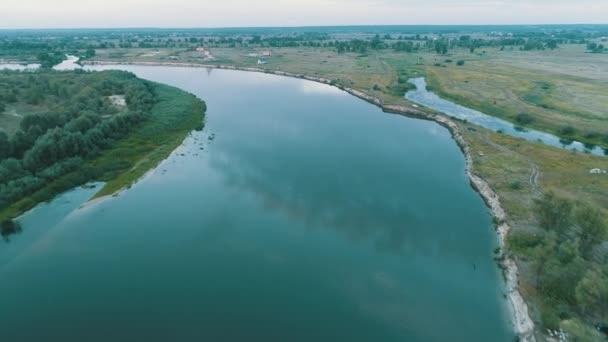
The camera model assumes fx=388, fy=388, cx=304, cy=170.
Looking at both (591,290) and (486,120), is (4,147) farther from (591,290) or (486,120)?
(486,120)

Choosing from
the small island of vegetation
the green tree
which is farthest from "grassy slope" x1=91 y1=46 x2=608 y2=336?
the green tree

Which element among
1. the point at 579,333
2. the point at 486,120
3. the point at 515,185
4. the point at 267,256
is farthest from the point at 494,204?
the point at 486,120

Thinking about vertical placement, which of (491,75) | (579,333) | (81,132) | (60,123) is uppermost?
(491,75)

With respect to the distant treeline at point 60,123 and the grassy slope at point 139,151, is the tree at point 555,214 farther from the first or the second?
the distant treeline at point 60,123

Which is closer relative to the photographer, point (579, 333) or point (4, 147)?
point (579, 333)

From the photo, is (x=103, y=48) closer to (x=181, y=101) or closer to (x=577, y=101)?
(x=181, y=101)

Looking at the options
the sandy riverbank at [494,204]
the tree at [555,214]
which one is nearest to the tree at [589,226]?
the tree at [555,214]

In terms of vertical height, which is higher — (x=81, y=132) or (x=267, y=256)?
(x=81, y=132)
